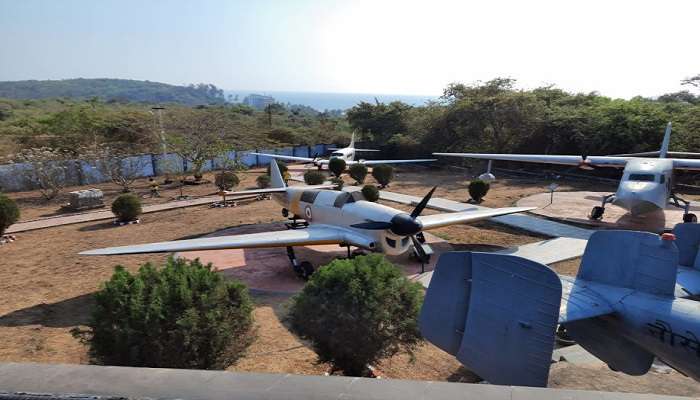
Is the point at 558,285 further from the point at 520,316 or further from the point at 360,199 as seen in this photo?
the point at 360,199

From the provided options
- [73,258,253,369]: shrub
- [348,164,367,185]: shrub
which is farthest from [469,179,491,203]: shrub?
[73,258,253,369]: shrub

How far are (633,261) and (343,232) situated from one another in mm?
9461

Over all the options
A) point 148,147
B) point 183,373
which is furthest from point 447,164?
point 183,373

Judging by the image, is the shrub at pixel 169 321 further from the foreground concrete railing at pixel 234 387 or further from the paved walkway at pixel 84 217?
the paved walkway at pixel 84 217

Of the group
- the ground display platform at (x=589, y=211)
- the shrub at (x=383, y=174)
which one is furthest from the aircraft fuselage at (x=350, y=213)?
the shrub at (x=383, y=174)

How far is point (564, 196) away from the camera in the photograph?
28.2 m

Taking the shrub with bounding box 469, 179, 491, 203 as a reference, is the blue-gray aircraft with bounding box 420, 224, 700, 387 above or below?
above

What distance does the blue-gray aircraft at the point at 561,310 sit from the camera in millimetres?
5129

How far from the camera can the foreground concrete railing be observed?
9.11ft

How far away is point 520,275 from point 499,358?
106cm

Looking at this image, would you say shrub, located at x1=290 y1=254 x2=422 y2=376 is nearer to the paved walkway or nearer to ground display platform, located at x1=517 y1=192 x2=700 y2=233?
ground display platform, located at x1=517 y1=192 x2=700 y2=233

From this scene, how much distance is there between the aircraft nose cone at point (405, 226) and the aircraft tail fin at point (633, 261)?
21.4ft

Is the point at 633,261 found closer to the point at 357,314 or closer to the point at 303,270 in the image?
the point at 357,314

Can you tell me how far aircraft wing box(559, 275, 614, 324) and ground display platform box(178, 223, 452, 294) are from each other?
7918mm
